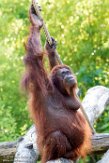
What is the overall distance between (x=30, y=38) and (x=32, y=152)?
3.05 ft

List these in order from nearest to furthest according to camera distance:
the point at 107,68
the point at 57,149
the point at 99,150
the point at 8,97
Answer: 1. the point at 57,149
2. the point at 99,150
3. the point at 8,97
4. the point at 107,68

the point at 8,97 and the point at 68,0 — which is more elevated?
the point at 68,0

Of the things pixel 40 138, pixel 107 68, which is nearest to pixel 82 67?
pixel 107 68


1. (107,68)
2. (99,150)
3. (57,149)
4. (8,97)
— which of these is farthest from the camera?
(107,68)

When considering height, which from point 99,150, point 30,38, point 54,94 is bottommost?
point 99,150

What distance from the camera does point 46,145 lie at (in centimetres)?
530

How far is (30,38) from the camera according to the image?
536cm

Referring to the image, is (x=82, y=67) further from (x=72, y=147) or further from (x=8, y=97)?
(x=72, y=147)

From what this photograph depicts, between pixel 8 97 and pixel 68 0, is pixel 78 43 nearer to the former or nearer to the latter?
pixel 68 0

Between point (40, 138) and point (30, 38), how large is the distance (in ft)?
2.70

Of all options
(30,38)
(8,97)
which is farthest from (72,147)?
(8,97)

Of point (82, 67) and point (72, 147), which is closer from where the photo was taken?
point (72, 147)

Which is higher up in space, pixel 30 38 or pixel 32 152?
pixel 30 38

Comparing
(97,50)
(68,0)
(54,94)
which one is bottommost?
(54,94)
